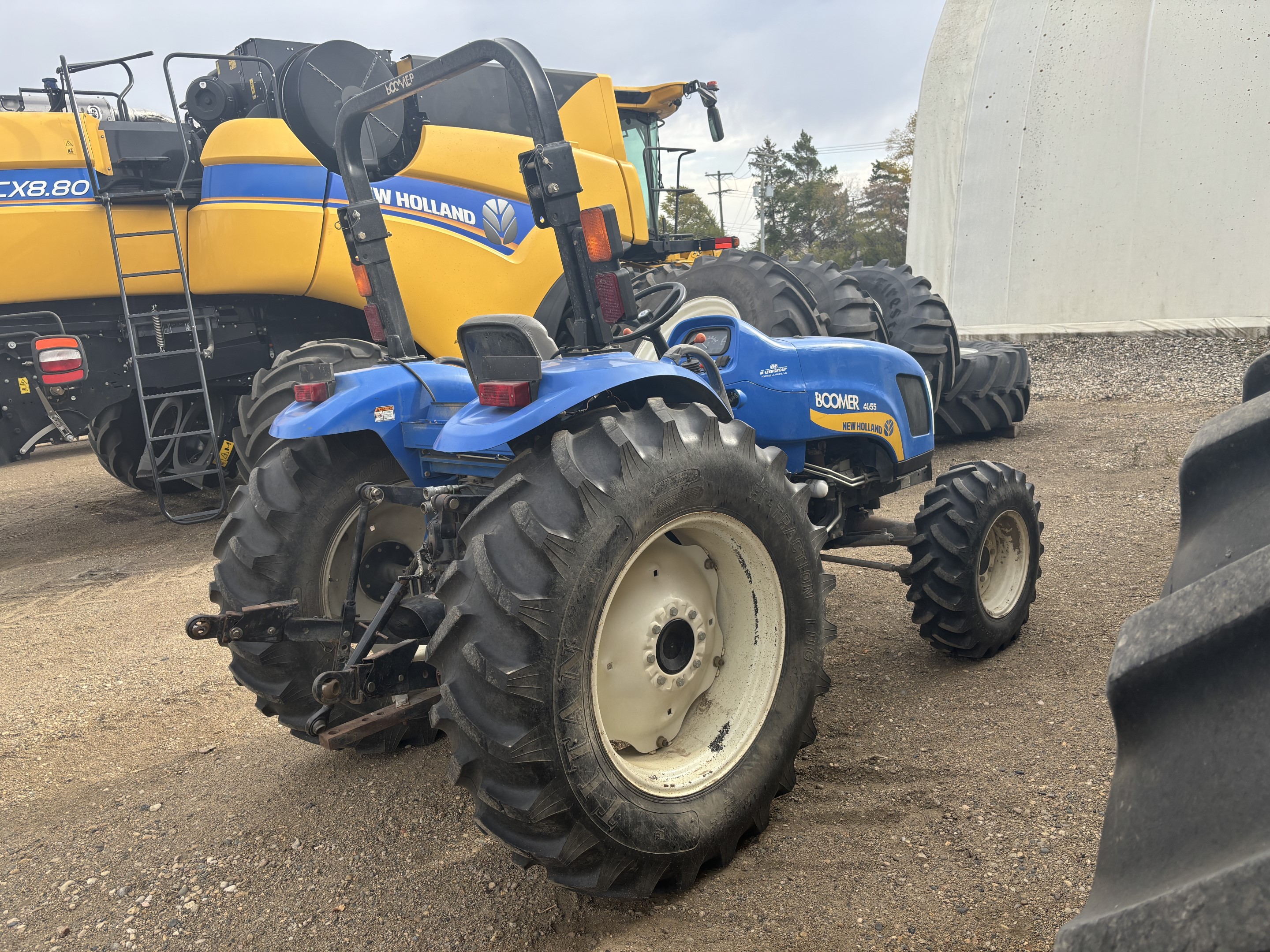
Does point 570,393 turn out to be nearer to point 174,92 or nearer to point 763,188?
point 174,92

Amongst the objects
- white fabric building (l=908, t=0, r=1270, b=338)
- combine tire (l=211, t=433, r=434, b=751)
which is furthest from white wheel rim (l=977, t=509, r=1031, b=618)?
white fabric building (l=908, t=0, r=1270, b=338)

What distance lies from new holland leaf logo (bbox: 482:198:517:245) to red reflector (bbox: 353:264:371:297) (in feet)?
10.5

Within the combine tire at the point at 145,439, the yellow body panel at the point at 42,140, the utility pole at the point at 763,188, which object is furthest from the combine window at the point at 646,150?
the utility pole at the point at 763,188

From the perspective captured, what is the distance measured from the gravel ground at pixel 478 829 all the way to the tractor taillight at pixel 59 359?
2.09 metres

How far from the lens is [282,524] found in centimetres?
290

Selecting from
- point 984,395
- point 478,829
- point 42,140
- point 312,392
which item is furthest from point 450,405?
point 984,395

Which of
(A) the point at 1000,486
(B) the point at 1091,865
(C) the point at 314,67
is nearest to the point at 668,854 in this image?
(B) the point at 1091,865

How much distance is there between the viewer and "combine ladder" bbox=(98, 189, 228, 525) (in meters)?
6.21

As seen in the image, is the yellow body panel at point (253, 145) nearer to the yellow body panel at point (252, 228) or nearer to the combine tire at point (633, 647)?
the yellow body panel at point (252, 228)

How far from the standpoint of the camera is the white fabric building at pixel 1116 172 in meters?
14.0

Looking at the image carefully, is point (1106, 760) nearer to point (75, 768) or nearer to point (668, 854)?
point (668, 854)

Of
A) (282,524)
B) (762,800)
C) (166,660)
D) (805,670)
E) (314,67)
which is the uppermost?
(314,67)

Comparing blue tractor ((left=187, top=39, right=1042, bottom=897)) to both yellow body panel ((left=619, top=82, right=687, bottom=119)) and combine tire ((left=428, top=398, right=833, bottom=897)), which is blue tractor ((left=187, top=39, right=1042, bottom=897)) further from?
yellow body panel ((left=619, top=82, right=687, bottom=119))

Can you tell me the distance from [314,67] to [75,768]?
5.00 meters
